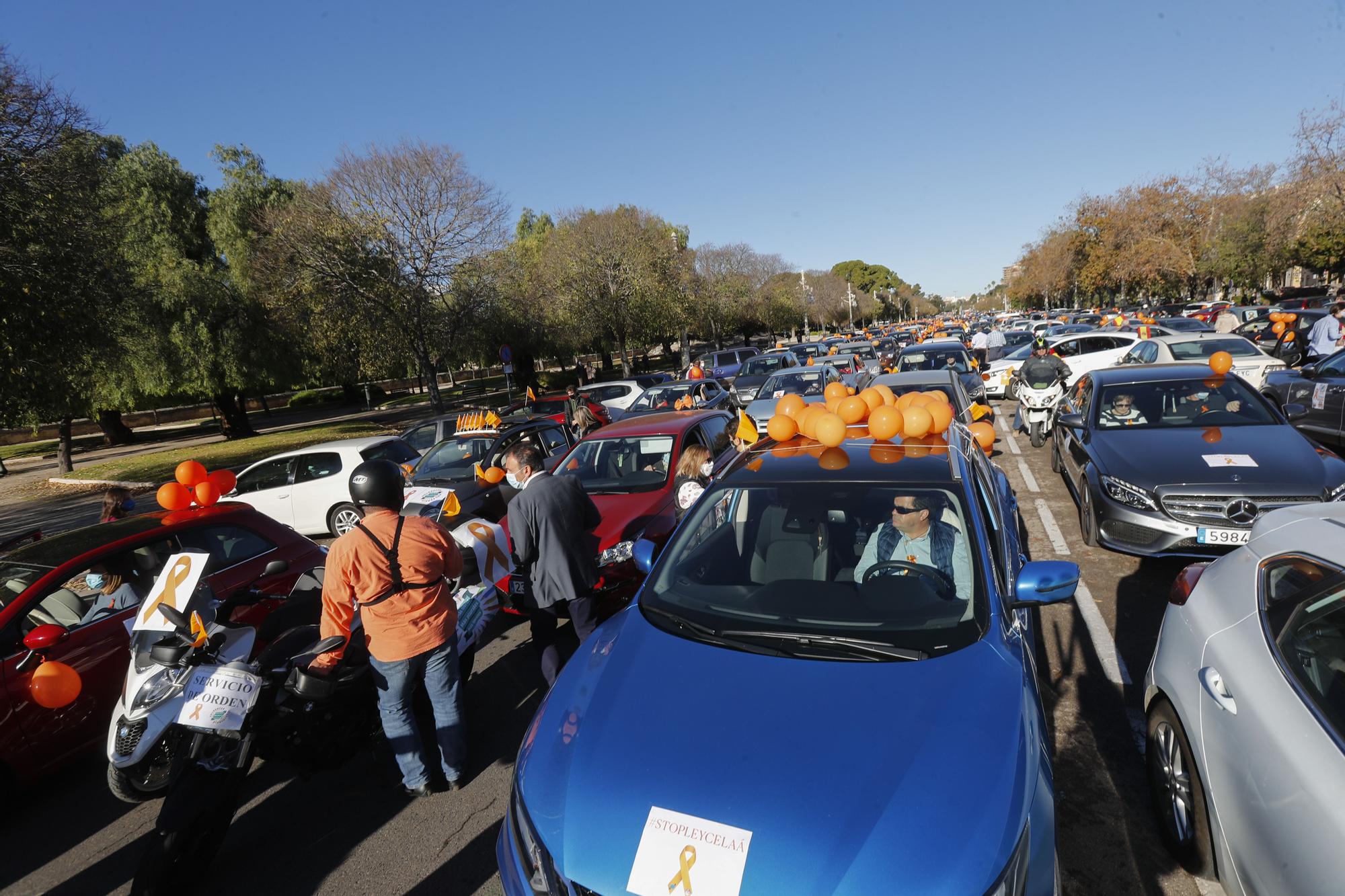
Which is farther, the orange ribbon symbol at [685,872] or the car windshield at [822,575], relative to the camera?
the car windshield at [822,575]

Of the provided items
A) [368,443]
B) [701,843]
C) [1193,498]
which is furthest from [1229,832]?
[368,443]

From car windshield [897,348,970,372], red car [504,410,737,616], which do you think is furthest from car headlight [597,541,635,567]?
car windshield [897,348,970,372]

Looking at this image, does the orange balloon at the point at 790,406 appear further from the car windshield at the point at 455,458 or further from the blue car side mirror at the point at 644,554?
the car windshield at the point at 455,458

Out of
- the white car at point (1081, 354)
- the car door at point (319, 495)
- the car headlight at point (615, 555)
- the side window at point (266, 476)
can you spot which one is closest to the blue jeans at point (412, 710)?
the car headlight at point (615, 555)

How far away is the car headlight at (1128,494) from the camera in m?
5.32

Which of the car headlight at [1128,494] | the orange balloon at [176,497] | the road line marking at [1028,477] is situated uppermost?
the orange balloon at [176,497]

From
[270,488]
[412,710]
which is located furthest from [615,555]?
[270,488]

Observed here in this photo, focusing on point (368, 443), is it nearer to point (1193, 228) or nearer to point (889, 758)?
point (889, 758)

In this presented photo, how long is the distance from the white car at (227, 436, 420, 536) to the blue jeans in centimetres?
700

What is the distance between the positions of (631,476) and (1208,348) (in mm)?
13797

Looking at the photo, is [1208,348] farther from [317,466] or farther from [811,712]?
[317,466]

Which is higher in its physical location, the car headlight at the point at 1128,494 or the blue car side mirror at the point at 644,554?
the blue car side mirror at the point at 644,554

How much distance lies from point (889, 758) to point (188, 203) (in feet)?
104

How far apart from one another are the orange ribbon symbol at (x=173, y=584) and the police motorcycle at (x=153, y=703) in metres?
0.09
